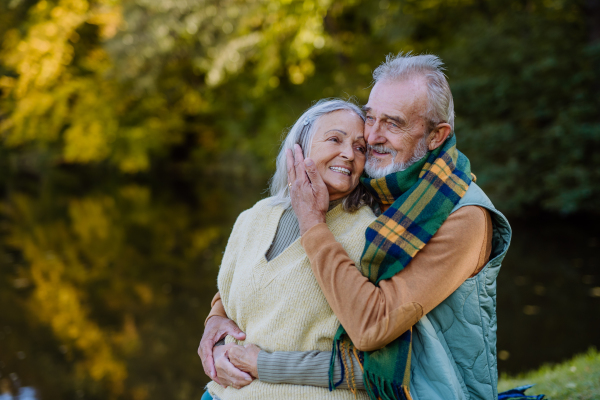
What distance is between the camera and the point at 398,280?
159cm

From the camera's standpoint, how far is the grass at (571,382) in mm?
2885

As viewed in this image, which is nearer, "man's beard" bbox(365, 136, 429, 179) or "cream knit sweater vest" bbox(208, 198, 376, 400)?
"cream knit sweater vest" bbox(208, 198, 376, 400)

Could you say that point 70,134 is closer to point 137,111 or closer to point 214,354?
point 137,111

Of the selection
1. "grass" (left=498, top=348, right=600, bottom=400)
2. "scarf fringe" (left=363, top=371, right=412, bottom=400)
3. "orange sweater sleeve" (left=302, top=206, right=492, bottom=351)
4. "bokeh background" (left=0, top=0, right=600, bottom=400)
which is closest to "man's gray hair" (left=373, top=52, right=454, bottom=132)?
"orange sweater sleeve" (left=302, top=206, right=492, bottom=351)

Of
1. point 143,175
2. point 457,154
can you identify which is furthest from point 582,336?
point 143,175

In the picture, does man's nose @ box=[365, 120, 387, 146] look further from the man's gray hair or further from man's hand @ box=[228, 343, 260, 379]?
man's hand @ box=[228, 343, 260, 379]

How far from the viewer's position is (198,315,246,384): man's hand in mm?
1955

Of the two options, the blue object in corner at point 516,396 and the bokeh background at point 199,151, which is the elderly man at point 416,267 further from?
the bokeh background at point 199,151

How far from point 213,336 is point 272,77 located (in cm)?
1682

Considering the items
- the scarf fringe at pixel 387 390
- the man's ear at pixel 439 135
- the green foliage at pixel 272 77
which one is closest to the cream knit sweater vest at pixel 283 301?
the scarf fringe at pixel 387 390

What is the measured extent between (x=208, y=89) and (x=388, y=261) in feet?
71.6

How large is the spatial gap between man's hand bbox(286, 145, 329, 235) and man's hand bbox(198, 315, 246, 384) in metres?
0.53

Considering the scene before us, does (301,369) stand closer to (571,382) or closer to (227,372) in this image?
(227,372)

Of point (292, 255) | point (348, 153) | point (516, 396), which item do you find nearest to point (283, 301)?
point (292, 255)
